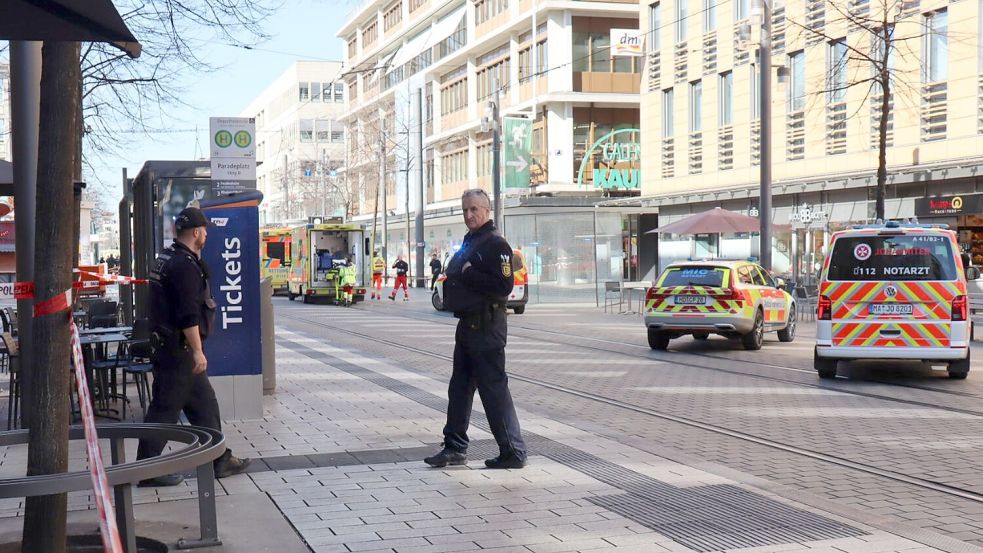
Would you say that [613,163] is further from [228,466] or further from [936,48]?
[228,466]

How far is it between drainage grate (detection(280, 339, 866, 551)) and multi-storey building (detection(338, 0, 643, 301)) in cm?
2739

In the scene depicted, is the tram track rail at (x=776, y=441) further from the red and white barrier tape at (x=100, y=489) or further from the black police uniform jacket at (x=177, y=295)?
the red and white barrier tape at (x=100, y=489)

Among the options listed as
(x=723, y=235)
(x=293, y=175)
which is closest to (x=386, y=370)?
(x=723, y=235)

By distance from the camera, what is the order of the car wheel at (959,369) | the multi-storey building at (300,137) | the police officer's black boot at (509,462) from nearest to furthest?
the police officer's black boot at (509,462)
the car wheel at (959,369)
the multi-storey building at (300,137)

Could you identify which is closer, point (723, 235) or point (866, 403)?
point (866, 403)

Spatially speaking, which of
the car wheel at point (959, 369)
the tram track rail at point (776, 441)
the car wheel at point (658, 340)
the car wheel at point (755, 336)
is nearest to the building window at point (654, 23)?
the car wheel at point (755, 336)

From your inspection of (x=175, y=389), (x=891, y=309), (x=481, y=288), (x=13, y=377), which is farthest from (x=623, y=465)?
(x=891, y=309)

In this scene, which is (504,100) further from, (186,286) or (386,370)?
(186,286)

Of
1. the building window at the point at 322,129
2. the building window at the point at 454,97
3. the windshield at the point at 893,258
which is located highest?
the building window at the point at 322,129

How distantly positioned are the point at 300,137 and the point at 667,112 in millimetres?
62635

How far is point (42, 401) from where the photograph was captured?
4.67 meters

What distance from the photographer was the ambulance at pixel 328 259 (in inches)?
1507

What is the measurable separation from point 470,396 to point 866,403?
5.87 m

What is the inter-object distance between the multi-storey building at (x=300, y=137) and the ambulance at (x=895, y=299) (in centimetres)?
7078
